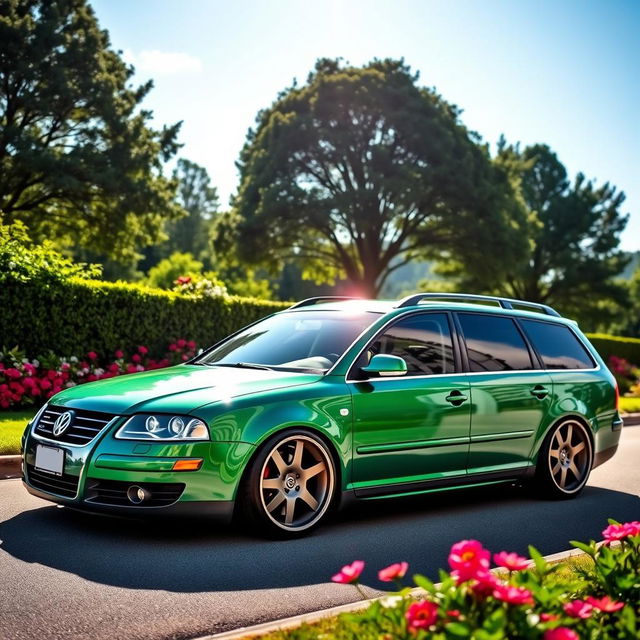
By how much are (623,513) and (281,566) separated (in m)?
3.67

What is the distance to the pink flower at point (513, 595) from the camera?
2.87m

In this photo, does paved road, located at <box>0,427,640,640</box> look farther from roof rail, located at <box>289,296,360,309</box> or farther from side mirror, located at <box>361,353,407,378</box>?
roof rail, located at <box>289,296,360,309</box>

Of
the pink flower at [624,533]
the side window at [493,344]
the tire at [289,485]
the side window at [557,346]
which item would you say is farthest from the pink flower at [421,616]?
the side window at [557,346]

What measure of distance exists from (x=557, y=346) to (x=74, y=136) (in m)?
30.4

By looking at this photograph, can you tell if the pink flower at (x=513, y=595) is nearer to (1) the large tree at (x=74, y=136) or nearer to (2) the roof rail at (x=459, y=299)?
(2) the roof rail at (x=459, y=299)

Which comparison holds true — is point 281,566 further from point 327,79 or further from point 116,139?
point 327,79

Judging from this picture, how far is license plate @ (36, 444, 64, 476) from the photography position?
579 centimetres

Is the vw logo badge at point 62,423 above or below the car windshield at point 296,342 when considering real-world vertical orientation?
below

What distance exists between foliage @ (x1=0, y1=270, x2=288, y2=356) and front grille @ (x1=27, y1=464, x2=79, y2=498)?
7419 millimetres

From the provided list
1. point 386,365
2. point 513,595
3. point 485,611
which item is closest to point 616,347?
point 386,365

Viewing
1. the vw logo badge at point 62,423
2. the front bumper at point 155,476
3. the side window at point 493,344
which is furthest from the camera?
the side window at point 493,344

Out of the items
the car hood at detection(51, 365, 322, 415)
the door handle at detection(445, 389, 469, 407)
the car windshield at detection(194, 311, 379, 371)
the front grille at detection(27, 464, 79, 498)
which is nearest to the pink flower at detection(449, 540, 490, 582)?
the car hood at detection(51, 365, 322, 415)

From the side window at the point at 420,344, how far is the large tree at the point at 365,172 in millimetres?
32080

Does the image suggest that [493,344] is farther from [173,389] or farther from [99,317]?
[99,317]
